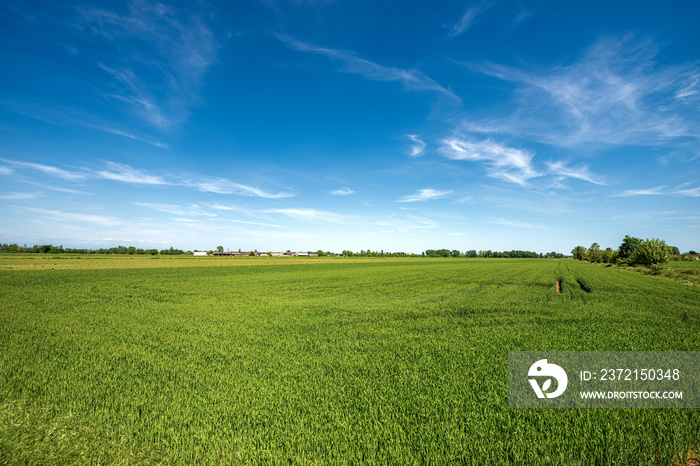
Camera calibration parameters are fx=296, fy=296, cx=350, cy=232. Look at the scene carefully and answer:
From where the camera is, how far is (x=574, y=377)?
6.73 m

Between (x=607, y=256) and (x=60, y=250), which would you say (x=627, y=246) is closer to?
(x=607, y=256)

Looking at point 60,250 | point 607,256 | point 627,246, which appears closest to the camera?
point 627,246

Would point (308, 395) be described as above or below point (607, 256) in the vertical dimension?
below

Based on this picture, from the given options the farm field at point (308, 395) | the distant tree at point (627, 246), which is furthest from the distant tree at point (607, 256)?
the farm field at point (308, 395)

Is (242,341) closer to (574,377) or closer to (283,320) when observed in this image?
(283,320)

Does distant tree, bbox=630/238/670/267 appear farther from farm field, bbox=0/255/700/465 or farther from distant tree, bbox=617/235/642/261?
farm field, bbox=0/255/700/465

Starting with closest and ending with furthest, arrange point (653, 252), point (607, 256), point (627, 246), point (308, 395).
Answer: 1. point (308, 395)
2. point (653, 252)
3. point (627, 246)
4. point (607, 256)

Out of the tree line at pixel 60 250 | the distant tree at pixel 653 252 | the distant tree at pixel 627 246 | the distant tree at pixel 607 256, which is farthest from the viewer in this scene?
the tree line at pixel 60 250

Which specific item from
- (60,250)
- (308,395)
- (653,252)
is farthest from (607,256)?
(60,250)

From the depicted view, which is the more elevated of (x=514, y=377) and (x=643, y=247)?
(x=643, y=247)

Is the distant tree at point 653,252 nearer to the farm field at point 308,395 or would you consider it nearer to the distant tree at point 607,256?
the distant tree at point 607,256

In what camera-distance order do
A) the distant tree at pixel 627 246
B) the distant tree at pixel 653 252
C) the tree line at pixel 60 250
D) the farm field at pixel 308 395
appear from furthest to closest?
1. the tree line at pixel 60 250
2. the distant tree at pixel 627 246
3. the distant tree at pixel 653 252
4. the farm field at pixel 308 395

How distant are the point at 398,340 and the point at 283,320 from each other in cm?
556

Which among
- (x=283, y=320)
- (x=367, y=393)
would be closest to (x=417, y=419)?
(x=367, y=393)
